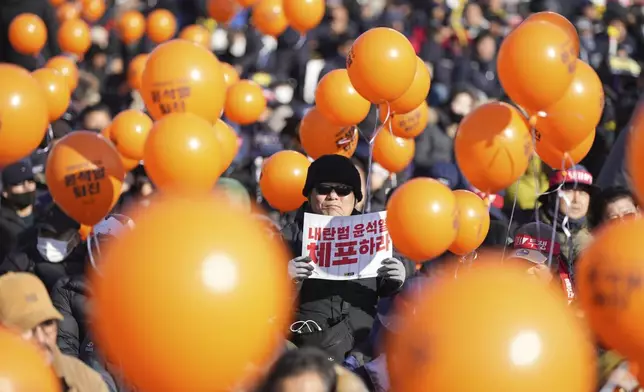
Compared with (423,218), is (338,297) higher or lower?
lower

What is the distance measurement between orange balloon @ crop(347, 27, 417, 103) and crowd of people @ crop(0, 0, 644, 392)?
0.48 m

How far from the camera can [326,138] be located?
614cm

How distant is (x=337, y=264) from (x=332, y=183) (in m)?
0.44

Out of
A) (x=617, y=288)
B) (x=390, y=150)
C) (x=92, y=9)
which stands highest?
(x=617, y=288)

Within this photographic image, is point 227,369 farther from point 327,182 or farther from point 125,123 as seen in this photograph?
point 125,123

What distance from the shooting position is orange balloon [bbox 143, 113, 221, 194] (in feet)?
14.2

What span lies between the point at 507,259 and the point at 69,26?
270 inches

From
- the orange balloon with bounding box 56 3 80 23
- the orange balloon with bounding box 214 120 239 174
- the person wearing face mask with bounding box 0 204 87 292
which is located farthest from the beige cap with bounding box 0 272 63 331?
the orange balloon with bounding box 56 3 80 23

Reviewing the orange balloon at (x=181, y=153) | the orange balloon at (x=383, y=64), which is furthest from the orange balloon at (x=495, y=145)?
the orange balloon at (x=181, y=153)

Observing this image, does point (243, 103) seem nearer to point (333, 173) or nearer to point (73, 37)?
point (333, 173)

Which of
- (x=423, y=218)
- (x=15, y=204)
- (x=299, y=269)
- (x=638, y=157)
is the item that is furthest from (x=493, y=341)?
(x=15, y=204)

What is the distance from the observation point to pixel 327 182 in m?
5.07

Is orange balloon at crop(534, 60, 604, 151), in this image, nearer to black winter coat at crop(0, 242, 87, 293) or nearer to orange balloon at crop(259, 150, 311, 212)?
orange balloon at crop(259, 150, 311, 212)

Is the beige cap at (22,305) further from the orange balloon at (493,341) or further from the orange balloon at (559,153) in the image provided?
the orange balloon at (559,153)
